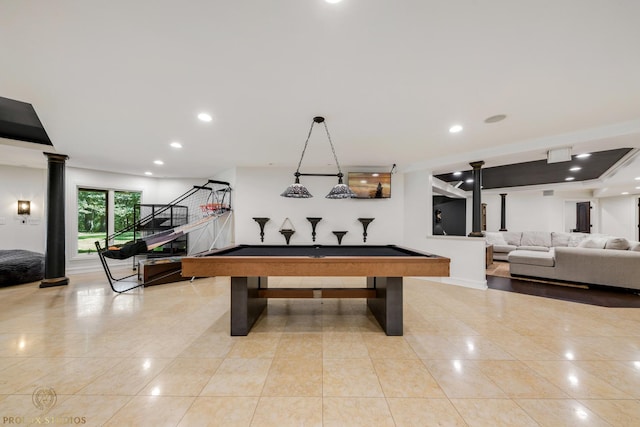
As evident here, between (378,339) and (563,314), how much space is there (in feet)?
9.10

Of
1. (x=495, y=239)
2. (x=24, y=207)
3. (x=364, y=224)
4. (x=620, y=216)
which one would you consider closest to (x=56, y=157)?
(x=24, y=207)

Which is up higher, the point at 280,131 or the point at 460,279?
the point at 280,131

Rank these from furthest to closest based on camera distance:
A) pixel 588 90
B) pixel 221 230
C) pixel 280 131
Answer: pixel 221 230
pixel 280 131
pixel 588 90

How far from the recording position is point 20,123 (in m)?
4.03

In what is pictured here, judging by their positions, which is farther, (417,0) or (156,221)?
(156,221)

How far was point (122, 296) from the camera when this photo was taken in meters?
4.04

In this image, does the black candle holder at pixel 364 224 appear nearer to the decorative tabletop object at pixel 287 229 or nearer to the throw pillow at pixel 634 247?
the decorative tabletop object at pixel 287 229

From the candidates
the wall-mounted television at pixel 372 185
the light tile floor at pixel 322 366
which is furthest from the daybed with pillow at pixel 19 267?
the wall-mounted television at pixel 372 185

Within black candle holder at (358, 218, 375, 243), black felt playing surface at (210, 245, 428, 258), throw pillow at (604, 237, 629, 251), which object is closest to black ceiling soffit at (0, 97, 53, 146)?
black felt playing surface at (210, 245, 428, 258)

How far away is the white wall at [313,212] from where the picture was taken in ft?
18.7

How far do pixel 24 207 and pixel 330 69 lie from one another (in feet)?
26.2

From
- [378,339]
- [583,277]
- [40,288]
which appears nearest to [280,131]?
[378,339]

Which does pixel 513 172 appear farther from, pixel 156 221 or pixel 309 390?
pixel 156 221

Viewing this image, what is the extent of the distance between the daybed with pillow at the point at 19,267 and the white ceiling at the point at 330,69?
2.86m
